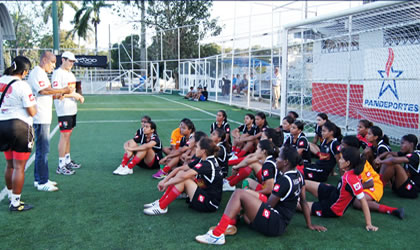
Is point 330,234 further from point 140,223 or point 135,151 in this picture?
point 135,151

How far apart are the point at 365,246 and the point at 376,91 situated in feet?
23.2

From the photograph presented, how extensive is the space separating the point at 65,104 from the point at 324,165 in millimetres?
4413

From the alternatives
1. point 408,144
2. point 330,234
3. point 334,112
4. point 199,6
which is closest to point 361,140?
point 408,144

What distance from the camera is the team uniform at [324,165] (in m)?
5.78

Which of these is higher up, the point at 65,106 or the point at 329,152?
the point at 65,106

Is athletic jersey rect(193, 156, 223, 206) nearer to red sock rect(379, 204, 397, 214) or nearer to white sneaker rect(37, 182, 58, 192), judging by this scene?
red sock rect(379, 204, 397, 214)

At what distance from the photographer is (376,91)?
9.80 metres

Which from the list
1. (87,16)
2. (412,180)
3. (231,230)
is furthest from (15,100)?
(87,16)

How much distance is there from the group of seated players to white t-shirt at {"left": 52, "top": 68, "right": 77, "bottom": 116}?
3.82 ft

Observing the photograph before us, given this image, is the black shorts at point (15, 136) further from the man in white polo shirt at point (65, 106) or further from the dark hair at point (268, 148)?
the dark hair at point (268, 148)

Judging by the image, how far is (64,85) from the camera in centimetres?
606

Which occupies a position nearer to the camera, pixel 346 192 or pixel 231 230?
pixel 231 230

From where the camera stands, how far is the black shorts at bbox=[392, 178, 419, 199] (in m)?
5.16

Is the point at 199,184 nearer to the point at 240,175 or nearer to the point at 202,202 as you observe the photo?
the point at 202,202
